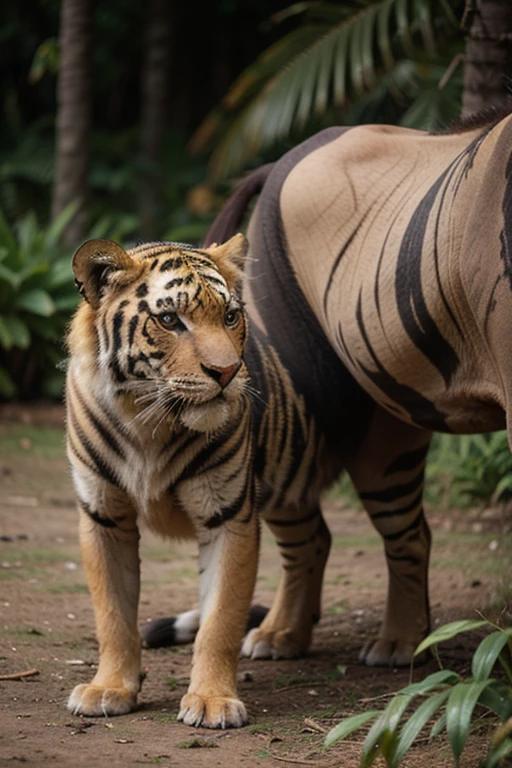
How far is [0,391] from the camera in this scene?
1038cm

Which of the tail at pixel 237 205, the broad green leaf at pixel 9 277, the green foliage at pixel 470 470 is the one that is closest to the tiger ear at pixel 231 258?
the tail at pixel 237 205

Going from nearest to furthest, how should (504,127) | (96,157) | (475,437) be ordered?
(504,127)
(475,437)
(96,157)

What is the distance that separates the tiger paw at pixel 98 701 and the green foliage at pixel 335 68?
211 inches

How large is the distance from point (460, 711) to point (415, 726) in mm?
143

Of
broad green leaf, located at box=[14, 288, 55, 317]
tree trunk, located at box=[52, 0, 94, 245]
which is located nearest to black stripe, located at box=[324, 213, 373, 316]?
broad green leaf, located at box=[14, 288, 55, 317]

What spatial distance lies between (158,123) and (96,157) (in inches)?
50.0

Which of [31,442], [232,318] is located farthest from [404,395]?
[31,442]

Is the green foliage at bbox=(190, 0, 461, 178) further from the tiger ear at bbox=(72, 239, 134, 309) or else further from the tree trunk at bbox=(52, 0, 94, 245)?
the tiger ear at bbox=(72, 239, 134, 309)

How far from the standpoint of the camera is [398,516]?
4895 millimetres

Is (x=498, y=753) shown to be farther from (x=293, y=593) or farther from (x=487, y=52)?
(x=487, y=52)

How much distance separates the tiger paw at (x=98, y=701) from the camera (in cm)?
376

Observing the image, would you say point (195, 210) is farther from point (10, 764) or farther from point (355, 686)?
point (10, 764)

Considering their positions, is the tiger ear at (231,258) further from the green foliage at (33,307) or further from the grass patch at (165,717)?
the green foliage at (33,307)

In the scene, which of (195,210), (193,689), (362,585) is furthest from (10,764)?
(195,210)
